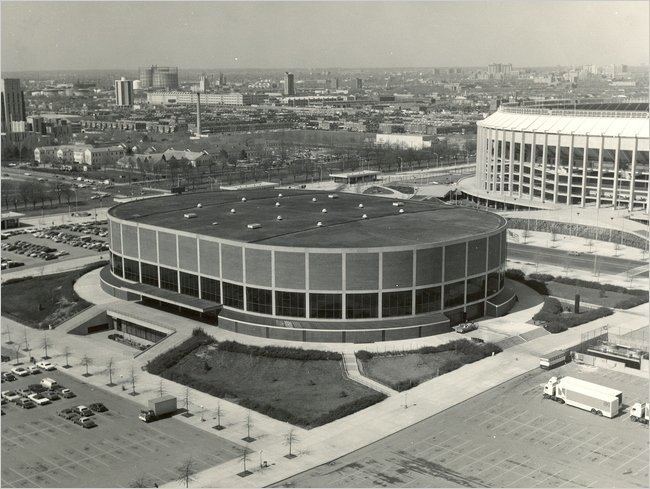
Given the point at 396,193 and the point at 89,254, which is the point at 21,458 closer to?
the point at 89,254

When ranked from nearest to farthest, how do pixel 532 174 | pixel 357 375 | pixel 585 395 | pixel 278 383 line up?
pixel 585 395 < pixel 278 383 < pixel 357 375 < pixel 532 174

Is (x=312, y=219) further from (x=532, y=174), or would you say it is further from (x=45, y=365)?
(x=532, y=174)

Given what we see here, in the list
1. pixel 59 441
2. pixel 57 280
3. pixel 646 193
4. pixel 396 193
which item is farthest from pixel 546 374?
pixel 396 193

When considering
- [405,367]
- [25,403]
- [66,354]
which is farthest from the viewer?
[66,354]

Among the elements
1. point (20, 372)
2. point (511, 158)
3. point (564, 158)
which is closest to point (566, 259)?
point (564, 158)

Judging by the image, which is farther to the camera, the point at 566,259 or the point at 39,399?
the point at 566,259

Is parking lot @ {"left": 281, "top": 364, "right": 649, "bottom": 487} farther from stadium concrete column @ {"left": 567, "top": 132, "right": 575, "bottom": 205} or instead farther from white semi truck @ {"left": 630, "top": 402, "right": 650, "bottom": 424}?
stadium concrete column @ {"left": 567, "top": 132, "right": 575, "bottom": 205}
